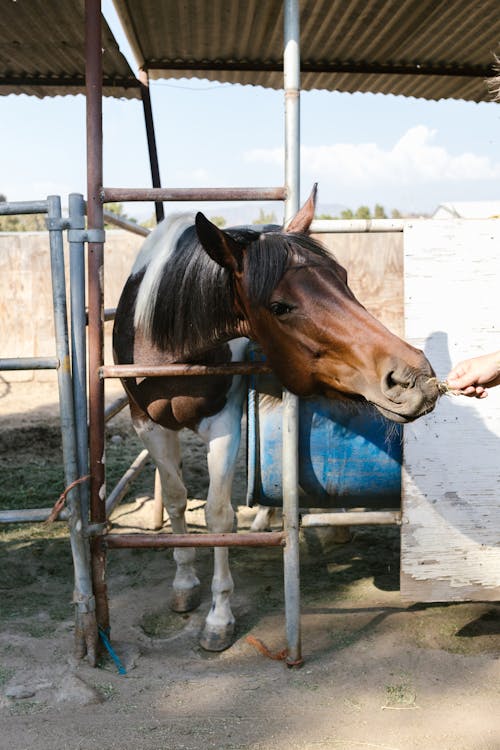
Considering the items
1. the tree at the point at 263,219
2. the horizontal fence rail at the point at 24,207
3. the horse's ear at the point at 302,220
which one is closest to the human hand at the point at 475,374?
the horse's ear at the point at 302,220

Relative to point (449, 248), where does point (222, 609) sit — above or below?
below

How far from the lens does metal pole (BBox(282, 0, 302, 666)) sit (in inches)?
97.8

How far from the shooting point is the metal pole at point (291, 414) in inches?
97.8

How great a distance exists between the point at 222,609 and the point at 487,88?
12.7ft

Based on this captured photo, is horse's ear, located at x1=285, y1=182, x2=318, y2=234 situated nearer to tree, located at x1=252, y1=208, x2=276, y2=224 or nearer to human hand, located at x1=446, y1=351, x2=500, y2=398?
human hand, located at x1=446, y1=351, x2=500, y2=398

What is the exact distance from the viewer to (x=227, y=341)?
267 cm

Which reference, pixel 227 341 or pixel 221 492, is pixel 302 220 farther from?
pixel 221 492

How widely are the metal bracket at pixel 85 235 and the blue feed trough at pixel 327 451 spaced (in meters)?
0.84

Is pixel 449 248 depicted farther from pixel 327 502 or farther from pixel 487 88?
pixel 487 88

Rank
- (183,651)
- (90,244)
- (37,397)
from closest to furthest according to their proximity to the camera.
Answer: (90,244) < (183,651) < (37,397)

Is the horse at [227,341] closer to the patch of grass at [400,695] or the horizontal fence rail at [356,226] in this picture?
the horizontal fence rail at [356,226]

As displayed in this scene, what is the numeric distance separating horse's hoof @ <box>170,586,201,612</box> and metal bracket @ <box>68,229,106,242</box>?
1.71m

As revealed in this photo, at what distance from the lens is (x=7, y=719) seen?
2.29m

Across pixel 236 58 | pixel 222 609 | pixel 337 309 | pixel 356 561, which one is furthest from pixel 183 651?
pixel 236 58
